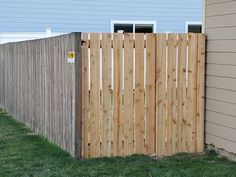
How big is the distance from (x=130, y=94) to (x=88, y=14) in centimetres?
1199

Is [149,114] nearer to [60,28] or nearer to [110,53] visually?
[110,53]

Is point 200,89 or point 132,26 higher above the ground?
point 132,26

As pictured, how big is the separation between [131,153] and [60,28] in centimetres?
1176

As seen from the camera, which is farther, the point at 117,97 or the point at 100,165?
the point at 117,97

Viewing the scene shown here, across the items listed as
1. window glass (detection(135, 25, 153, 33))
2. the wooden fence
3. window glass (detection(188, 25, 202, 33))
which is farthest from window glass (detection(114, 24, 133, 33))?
the wooden fence

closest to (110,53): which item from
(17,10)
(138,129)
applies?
(138,129)

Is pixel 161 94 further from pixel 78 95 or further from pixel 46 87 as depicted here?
pixel 46 87

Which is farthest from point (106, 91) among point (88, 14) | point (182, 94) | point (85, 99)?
point (88, 14)

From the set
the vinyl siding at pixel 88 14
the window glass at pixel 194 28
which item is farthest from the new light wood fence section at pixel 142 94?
the window glass at pixel 194 28

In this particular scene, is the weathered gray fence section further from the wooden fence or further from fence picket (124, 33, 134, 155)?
fence picket (124, 33, 134, 155)

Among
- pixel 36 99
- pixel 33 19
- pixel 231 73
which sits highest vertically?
pixel 33 19

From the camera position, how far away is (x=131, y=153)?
716cm

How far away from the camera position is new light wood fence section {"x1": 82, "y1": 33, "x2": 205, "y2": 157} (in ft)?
22.6

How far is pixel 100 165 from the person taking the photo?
6578 mm
